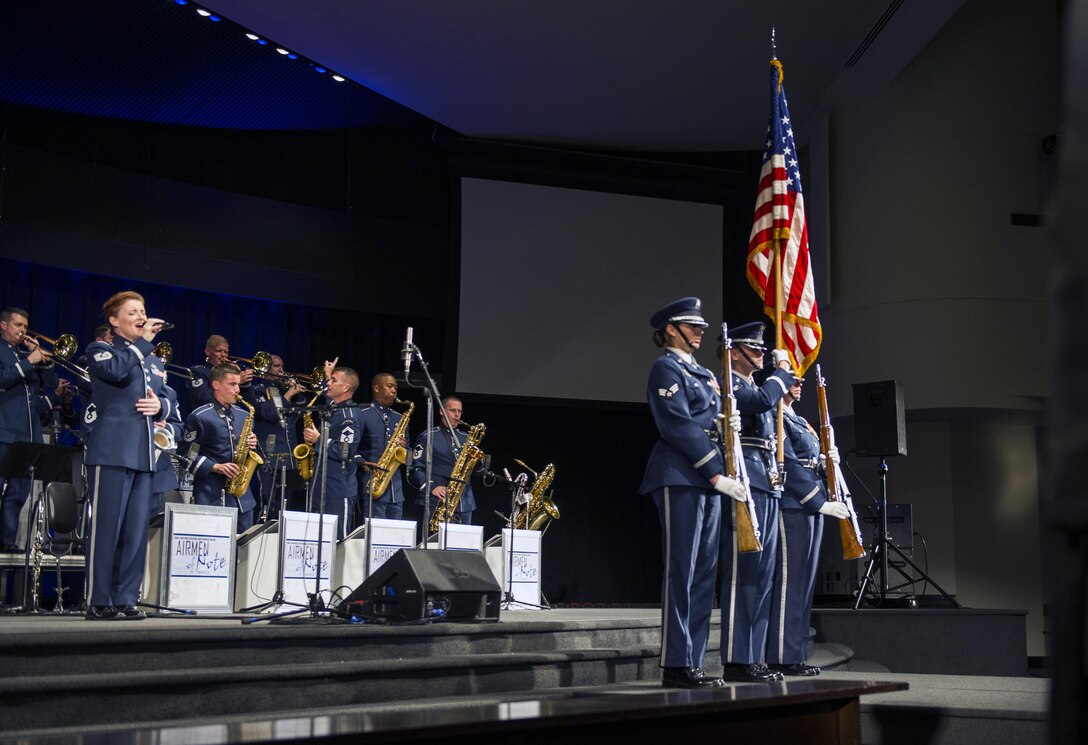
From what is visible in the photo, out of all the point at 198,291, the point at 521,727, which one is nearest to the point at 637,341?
the point at 198,291

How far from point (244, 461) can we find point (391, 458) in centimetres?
140

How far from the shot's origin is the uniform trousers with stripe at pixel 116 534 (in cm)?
535

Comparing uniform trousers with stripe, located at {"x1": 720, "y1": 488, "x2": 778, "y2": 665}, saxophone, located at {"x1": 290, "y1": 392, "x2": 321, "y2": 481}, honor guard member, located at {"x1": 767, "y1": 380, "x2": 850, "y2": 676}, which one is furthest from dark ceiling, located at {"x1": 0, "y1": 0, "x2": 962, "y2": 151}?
uniform trousers with stripe, located at {"x1": 720, "y1": 488, "x2": 778, "y2": 665}

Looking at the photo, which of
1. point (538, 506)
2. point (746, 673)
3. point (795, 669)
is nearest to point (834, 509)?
point (795, 669)

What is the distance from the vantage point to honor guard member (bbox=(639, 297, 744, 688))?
15.9 feet

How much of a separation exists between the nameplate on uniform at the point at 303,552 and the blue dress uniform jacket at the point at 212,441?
1123 millimetres

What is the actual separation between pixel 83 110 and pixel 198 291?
7.03ft

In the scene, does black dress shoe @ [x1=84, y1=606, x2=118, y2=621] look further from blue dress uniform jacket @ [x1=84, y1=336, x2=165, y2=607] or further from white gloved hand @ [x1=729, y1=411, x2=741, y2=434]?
white gloved hand @ [x1=729, y1=411, x2=741, y2=434]

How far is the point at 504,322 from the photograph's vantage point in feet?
39.1

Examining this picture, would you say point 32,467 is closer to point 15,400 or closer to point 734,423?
point 15,400

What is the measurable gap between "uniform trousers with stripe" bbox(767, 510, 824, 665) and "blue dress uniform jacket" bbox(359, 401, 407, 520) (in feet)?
13.7

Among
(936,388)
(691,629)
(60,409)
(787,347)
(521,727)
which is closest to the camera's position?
(521,727)

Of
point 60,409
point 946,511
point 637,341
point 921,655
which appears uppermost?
point 637,341

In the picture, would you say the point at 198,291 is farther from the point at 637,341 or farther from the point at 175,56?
the point at 637,341
